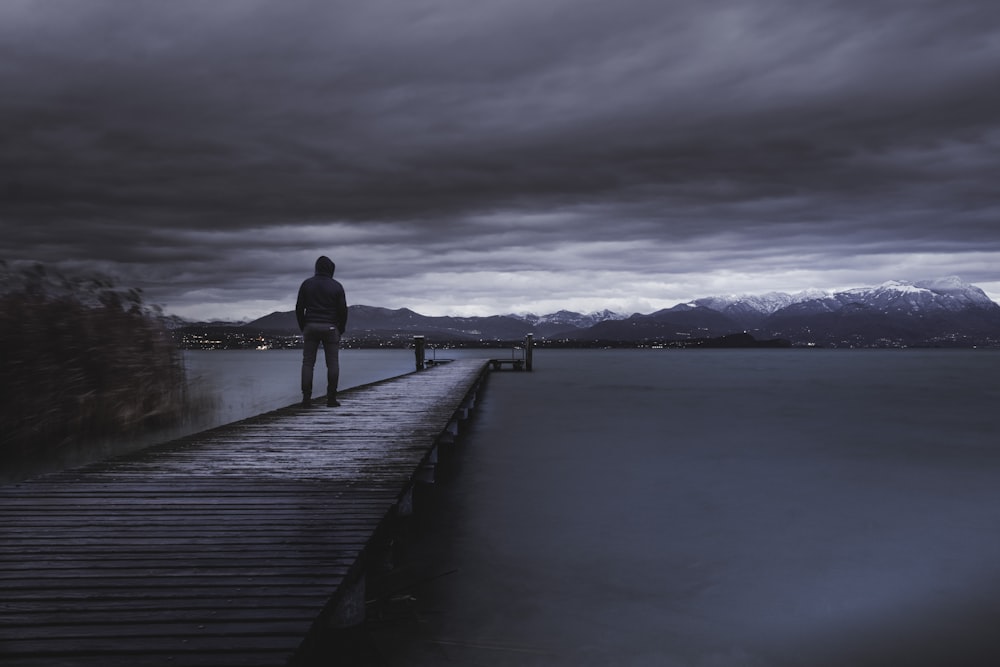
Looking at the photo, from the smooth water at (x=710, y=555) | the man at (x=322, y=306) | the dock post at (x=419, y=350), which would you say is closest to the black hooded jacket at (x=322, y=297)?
the man at (x=322, y=306)

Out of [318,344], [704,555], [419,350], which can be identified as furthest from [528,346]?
[704,555]

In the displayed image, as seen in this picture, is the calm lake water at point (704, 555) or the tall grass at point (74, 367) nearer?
the calm lake water at point (704, 555)

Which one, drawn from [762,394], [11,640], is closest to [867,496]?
[11,640]

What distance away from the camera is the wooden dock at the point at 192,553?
2.94 m

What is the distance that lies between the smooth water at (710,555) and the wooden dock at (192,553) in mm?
1204

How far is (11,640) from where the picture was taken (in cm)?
291

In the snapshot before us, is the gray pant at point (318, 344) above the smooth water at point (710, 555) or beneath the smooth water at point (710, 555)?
above

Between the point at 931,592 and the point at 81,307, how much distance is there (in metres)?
13.3

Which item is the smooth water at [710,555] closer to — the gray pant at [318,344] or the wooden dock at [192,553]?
the wooden dock at [192,553]

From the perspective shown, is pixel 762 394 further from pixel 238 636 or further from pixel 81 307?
pixel 238 636

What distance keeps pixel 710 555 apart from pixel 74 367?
10.7 metres

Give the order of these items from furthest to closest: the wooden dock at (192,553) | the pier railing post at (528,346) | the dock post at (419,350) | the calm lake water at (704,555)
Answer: the pier railing post at (528,346), the dock post at (419,350), the calm lake water at (704,555), the wooden dock at (192,553)

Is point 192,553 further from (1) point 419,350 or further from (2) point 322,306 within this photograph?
(1) point 419,350

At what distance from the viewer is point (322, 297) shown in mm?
10977
